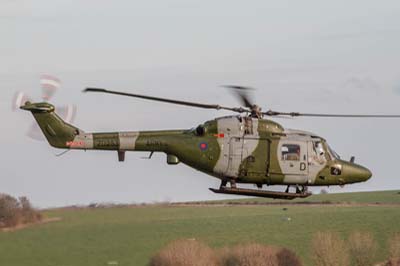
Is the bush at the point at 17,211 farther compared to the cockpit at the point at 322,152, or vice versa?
the bush at the point at 17,211

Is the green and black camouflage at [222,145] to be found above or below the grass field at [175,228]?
above

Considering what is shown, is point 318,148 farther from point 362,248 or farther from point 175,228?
point 362,248

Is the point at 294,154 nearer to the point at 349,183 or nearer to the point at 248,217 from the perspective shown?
the point at 349,183

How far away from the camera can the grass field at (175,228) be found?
2485 inches

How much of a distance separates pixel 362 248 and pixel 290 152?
97087mm

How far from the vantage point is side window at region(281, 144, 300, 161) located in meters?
36.8

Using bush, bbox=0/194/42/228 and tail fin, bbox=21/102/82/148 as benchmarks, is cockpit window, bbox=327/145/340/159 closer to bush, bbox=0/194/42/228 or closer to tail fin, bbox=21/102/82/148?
tail fin, bbox=21/102/82/148

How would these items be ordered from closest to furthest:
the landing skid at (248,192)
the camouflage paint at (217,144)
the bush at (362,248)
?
the camouflage paint at (217,144)
the landing skid at (248,192)
the bush at (362,248)

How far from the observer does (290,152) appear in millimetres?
36875

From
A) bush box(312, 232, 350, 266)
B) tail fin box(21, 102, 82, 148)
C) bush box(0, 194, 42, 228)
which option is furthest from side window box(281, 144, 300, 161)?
bush box(312, 232, 350, 266)

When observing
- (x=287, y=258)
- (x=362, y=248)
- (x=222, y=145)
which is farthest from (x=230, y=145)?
(x=362, y=248)

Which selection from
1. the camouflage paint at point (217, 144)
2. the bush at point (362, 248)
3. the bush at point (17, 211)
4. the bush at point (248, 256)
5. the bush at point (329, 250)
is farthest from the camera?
the bush at point (362, 248)

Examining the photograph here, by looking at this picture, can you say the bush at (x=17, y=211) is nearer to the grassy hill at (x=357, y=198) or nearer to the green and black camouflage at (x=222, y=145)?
the green and black camouflage at (x=222, y=145)

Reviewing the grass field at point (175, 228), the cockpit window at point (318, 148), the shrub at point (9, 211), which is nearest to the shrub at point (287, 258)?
the grass field at point (175, 228)
